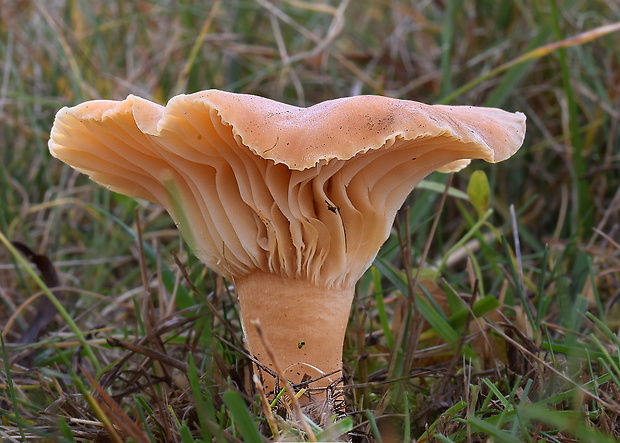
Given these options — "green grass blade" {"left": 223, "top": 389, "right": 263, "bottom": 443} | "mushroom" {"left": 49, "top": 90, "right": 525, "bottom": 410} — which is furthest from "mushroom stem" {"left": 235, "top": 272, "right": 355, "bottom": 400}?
"green grass blade" {"left": 223, "top": 389, "right": 263, "bottom": 443}

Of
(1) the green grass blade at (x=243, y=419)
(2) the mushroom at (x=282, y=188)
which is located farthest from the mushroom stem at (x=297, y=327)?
(1) the green grass blade at (x=243, y=419)

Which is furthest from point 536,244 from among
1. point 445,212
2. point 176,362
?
point 176,362

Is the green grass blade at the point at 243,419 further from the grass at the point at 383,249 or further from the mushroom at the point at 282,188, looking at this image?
the mushroom at the point at 282,188

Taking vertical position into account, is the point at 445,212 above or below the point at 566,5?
below

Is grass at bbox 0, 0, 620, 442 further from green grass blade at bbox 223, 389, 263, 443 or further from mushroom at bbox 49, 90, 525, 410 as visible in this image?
mushroom at bbox 49, 90, 525, 410

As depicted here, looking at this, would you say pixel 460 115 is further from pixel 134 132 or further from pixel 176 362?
pixel 176 362
